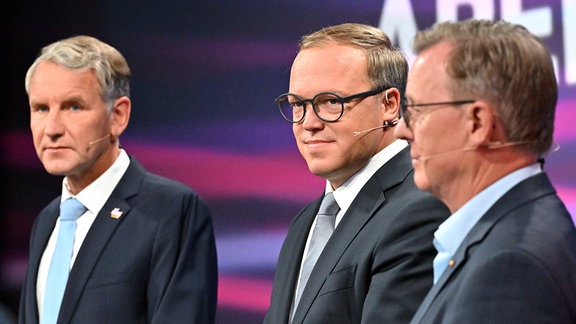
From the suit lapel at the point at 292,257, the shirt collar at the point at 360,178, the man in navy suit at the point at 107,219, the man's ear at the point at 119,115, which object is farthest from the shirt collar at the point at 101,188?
the shirt collar at the point at 360,178

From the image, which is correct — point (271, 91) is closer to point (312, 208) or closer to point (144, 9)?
point (144, 9)

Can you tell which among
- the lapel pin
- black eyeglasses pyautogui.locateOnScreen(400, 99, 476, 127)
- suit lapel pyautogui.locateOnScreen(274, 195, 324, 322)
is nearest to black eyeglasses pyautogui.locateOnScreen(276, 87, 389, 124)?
suit lapel pyautogui.locateOnScreen(274, 195, 324, 322)

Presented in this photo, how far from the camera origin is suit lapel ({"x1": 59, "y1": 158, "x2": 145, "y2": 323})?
10.9ft

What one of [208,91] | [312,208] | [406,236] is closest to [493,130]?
[406,236]

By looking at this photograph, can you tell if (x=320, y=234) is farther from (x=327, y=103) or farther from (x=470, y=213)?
(x=470, y=213)

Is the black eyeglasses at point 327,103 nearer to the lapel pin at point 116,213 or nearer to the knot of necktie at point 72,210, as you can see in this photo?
the lapel pin at point 116,213

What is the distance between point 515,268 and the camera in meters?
1.76

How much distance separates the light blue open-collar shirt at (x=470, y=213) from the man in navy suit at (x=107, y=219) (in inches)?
57.6

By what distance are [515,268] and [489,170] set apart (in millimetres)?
239

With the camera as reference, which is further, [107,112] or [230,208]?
[230,208]

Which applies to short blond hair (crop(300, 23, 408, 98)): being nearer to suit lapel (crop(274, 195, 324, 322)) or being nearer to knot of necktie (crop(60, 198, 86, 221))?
suit lapel (crop(274, 195, 324, 322))

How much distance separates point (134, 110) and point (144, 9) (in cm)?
52

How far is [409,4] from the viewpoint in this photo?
3869mm

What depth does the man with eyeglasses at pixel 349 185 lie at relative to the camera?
246 centimetres
